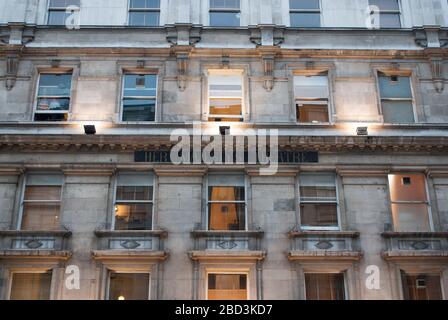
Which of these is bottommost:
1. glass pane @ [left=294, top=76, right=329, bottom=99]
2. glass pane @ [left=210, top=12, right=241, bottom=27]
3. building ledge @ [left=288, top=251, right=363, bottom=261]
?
building ledge @ [left=288, top=251, right=363, bottom=261]

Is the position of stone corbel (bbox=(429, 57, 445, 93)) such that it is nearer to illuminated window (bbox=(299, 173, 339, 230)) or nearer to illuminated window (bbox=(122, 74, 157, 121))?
illuminated window (bbox=(299, 173, 339, 230))

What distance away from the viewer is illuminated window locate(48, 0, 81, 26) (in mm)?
19266

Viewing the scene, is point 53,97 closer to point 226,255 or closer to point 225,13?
point 225,13

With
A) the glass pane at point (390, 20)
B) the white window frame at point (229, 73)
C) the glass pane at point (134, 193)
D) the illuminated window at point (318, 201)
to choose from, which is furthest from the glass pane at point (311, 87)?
the glass pane at point (134, 193)

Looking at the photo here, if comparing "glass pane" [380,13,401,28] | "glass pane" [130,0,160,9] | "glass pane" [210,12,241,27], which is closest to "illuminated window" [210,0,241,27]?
"glass pane" [210,12,241,27]

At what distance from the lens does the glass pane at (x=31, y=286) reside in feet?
51.0

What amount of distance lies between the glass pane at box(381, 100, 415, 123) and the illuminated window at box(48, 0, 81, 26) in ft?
37.3

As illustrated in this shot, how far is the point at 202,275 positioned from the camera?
15469mm

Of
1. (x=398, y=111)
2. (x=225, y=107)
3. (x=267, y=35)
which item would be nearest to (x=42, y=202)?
(x=225, y=107)

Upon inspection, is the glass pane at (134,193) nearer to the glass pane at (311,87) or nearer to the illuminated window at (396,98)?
the glass pane at (311,87)
